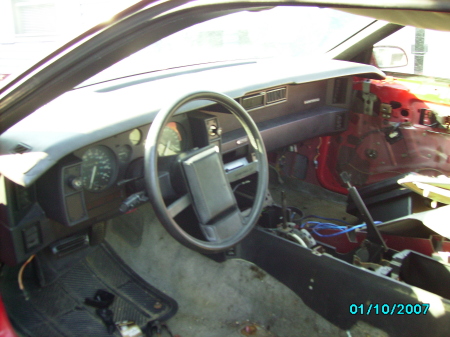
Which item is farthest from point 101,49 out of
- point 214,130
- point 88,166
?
point 214,130

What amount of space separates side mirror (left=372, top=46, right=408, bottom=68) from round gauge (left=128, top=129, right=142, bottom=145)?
6.59 feet

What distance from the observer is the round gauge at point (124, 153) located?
1931 mm

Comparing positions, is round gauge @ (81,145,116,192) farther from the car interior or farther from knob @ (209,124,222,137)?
knob @ (209,124,222,137)

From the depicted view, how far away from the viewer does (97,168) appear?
1892 millimetres

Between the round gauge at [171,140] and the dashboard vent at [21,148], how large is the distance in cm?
56

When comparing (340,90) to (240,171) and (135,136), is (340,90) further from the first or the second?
(135,136)

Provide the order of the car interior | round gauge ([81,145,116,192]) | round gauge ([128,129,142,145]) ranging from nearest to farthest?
the car interior → round gauge ([81,145,116,192]) → round gauge ([128,129,142,145])

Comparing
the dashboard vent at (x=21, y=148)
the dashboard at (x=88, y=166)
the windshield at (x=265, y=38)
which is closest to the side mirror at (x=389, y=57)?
the windshield at (x=265, y=38)

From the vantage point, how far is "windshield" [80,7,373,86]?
2.81 meters

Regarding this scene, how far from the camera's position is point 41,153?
1.56 m

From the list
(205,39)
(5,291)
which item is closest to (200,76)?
(205,39)

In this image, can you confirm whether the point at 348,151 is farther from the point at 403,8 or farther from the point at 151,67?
the point at 403,8

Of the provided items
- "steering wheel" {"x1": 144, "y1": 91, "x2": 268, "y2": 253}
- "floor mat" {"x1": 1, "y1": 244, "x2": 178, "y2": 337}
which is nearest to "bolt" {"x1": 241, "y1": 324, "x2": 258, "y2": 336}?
"floor mat" {"x1": 1, "y1": 244, "x2": 178, "y2": 337}

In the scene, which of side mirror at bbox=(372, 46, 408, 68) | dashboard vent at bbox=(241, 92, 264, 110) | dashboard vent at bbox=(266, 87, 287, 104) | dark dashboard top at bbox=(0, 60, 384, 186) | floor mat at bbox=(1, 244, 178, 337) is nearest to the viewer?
dark dashboard top at bbox=(0, 60, 384, 186)
